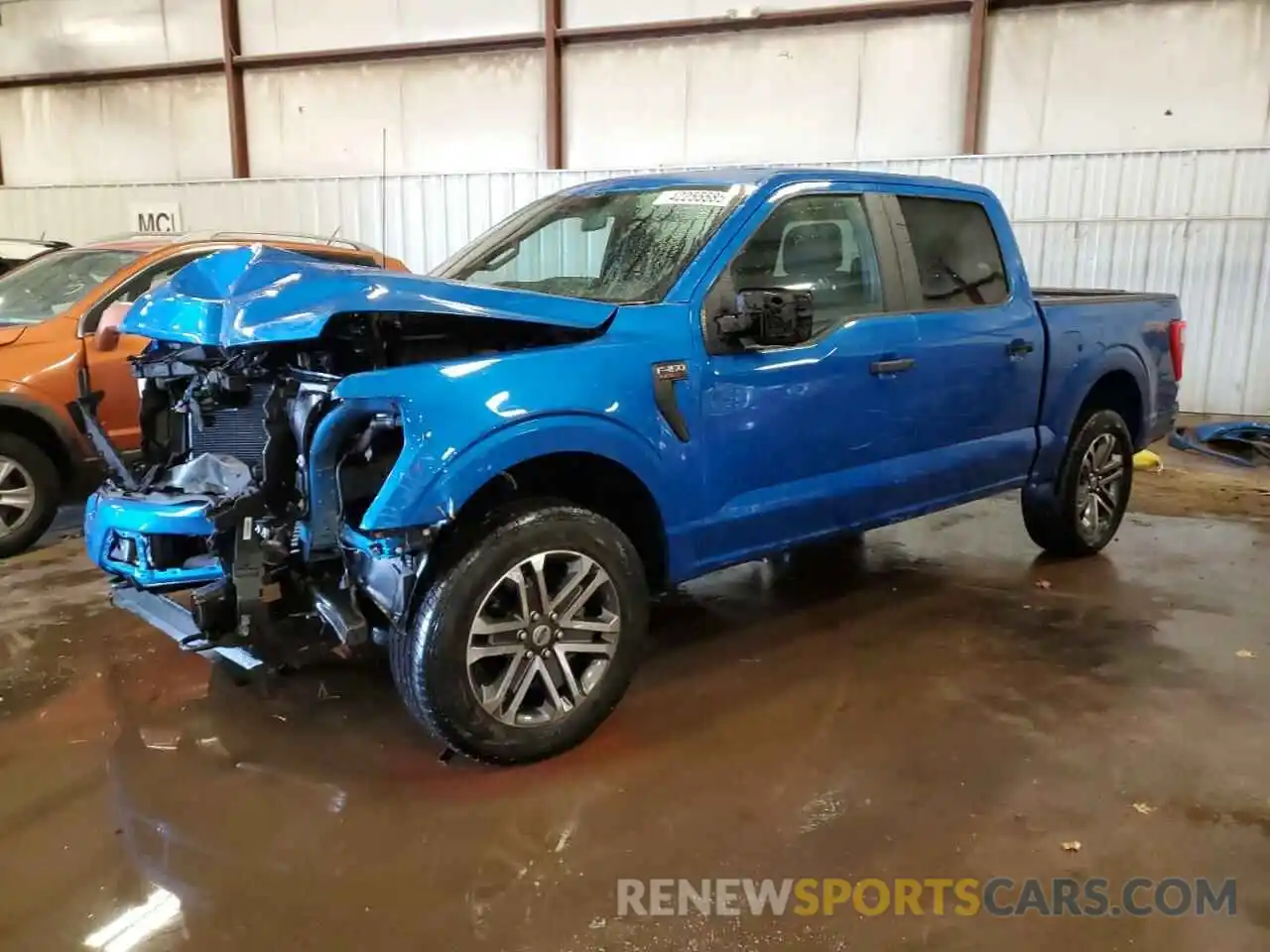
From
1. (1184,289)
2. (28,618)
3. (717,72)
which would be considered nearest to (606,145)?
(717,72)

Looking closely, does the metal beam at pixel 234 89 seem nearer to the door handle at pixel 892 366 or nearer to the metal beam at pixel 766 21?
the metal beam at pixel 766 21

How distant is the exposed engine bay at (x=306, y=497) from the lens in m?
2.73

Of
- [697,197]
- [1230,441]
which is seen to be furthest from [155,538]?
[1230,441]

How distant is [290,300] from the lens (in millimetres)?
2635

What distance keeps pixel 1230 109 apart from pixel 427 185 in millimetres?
7807

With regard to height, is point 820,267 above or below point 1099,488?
above

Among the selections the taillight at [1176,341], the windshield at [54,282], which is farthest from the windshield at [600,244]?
the taillight at [1176,341]

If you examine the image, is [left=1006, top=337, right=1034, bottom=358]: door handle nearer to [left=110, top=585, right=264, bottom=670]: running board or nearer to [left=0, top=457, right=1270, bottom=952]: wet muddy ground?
[left=0, top=457, right=1270, bottom=952]: wet muddy ground

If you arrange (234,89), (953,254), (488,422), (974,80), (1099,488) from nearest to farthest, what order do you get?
1. (488,422)
2. (953,254)
3. (1099,488)
4. (974,80)
5. (234,89)

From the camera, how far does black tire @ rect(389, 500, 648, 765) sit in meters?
2.75

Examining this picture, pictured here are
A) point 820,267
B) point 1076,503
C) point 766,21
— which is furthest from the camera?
point 766,21

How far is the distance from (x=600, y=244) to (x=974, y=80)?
6.88 meters

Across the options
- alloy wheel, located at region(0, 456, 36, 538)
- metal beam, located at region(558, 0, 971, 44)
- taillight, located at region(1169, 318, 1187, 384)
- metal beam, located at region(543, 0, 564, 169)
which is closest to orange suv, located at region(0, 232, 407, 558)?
alloy wheel, located at region(0, 456, 36, 538)

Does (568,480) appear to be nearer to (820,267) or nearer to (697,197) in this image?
(697,197)
